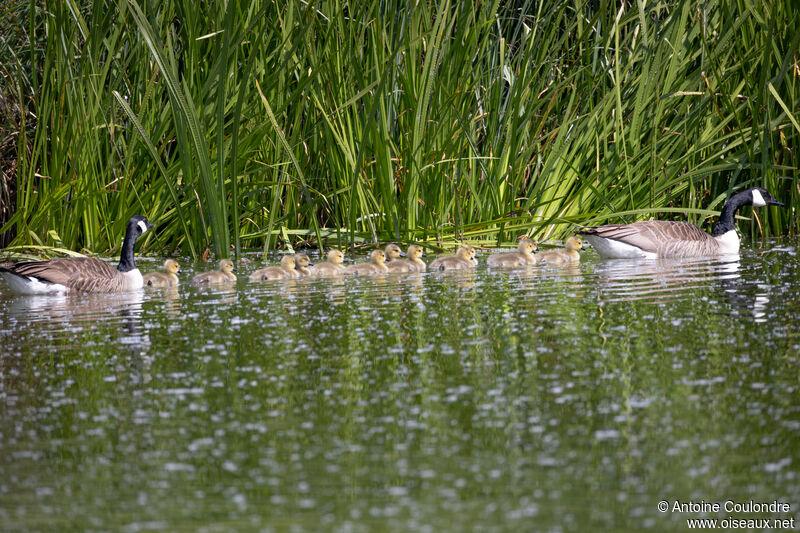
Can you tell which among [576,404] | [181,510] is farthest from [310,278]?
[181,510]

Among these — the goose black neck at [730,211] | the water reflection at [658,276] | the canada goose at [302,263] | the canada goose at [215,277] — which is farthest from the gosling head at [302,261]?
the goose black neck at [730,211]

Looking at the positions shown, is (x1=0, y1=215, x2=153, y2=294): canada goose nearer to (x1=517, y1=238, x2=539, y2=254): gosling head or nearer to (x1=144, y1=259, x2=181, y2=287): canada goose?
(x1=144, y1=259, x2=181, y2=287): canada goose

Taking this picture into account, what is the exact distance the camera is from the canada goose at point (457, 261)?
9.79 meters

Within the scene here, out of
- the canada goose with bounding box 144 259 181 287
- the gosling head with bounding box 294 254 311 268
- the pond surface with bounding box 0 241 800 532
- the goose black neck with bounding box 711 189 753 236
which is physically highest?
the goose black neck with bounding box 711 189 753 236

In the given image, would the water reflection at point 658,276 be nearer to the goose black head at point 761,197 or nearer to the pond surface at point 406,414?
the pond surface at point 406,414

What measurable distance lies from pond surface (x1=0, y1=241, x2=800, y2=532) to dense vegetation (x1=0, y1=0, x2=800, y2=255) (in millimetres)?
3081

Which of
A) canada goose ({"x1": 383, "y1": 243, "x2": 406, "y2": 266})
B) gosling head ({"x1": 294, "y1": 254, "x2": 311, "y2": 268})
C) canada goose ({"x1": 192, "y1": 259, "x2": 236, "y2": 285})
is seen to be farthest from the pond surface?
canada goose ({"x1": 383, "y1": 243, "x2": 406, "y2": 266})

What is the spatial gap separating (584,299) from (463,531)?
468 centimetres

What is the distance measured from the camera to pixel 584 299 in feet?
26.2

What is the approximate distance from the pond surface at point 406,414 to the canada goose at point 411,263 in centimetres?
180

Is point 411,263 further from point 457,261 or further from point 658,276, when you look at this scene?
point 658,276

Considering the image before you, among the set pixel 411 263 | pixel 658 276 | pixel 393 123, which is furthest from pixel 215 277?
pixel 658 276

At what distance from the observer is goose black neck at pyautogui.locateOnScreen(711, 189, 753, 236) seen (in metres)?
11.2

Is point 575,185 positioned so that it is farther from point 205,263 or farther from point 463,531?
point 463,531
